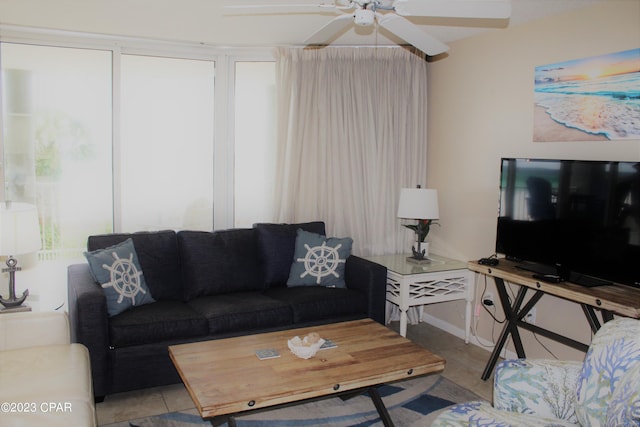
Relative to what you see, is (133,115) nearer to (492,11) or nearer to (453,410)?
(492,11)

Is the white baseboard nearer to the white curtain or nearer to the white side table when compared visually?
the white side table

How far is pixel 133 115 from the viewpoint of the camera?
14.4 feet

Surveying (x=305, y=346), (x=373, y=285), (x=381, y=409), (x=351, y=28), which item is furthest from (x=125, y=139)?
(x=381, y=409)

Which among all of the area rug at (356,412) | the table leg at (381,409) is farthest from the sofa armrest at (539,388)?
the area rug at (356,412)

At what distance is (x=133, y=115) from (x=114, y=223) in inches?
35.0

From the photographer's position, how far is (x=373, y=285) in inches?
157

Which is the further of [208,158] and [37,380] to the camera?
[208,158]

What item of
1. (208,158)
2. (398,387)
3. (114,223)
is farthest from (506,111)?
(114,223)

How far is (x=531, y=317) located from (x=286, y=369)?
210 centimetres

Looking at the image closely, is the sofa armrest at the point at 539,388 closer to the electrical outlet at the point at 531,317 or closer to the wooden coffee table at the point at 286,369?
the wooden coffee table at the point at 286,369

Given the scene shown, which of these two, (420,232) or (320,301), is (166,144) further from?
(420,232)

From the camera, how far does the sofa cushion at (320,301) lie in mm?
3779

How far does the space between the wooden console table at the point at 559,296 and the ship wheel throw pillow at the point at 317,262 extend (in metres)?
1.01

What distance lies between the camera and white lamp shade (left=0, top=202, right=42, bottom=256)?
3156mm
